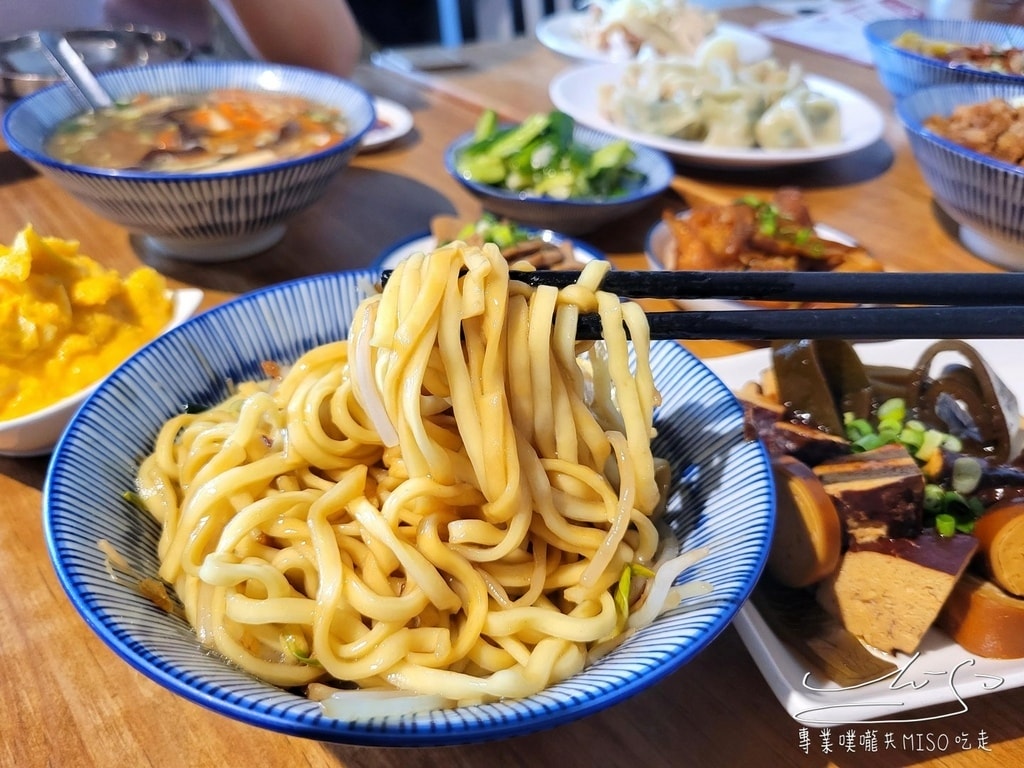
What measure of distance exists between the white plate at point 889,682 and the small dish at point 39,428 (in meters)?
1.17

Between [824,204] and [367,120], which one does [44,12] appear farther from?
[824,204]

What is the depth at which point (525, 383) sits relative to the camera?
1.07m

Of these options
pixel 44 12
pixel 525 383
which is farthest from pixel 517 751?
pixel 44 12

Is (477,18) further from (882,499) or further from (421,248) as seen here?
(882,499)

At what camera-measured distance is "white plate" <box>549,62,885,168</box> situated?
2.60m

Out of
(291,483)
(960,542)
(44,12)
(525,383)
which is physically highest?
(44,12)

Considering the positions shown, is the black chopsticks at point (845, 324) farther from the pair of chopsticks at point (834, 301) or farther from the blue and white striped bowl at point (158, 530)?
the blue and white striped bowl at point (158, 530)

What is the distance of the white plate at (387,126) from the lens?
2.78 metres

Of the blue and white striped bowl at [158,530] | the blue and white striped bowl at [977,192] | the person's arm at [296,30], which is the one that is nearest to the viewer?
the blue and white striped bowl at [158,530]

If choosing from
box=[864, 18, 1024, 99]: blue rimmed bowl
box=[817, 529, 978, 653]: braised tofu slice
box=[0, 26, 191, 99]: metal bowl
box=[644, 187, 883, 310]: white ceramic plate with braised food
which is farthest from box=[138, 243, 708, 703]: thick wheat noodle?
box=[864, 18, 1024, 99]: blue rimmed bowl

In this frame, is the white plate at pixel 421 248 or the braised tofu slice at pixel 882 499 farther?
the white plate at pixel 421 248

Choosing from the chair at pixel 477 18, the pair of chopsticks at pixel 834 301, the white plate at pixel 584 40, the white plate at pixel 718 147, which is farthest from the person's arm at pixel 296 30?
the chair at pixel 477 18

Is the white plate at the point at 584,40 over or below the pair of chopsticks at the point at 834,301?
over

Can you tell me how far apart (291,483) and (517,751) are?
0.52 meters
